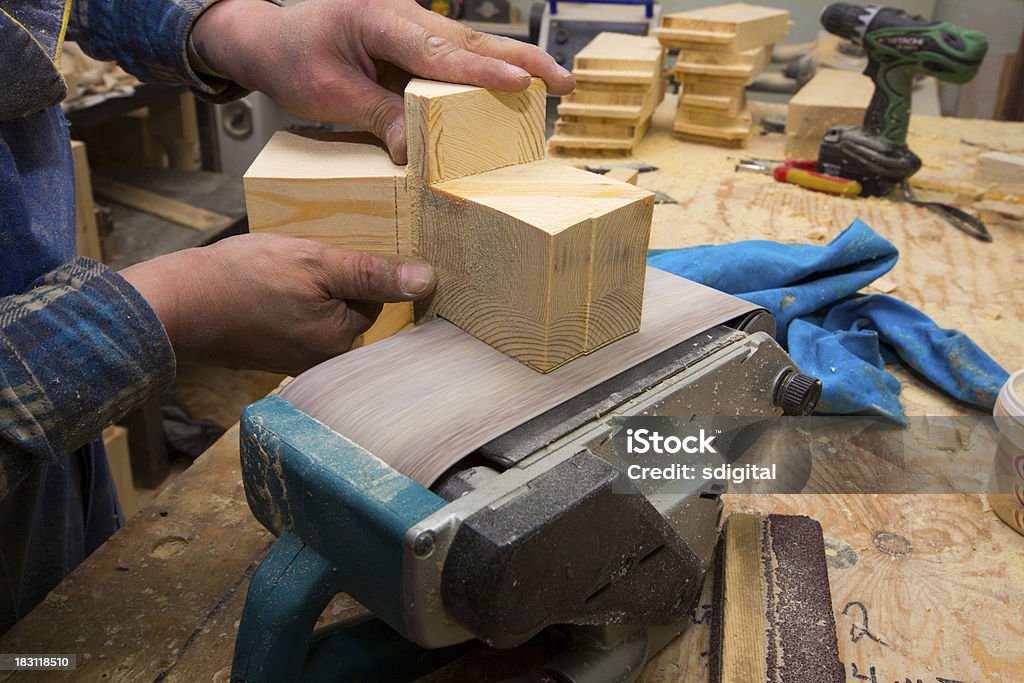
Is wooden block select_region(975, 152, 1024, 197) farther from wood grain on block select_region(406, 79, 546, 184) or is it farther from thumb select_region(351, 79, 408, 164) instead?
thumb select_region(351, 79, 408, 164)

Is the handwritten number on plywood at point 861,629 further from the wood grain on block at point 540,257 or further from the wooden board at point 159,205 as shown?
the wooden board at point 159,205

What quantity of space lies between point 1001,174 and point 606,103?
3.45 feet

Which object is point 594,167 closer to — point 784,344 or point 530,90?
point 784,344

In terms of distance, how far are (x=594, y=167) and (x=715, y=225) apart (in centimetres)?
45

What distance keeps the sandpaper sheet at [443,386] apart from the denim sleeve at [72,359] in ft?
0.51

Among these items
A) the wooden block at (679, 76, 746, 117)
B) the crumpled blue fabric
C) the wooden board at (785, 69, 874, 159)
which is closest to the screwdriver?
the wooden board at (785, 69, 874, 159)

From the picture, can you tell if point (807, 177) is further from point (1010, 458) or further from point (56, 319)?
point (56, 319)

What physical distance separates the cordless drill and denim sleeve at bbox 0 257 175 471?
1923 millimetres

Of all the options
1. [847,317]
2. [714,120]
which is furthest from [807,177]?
[847,317]

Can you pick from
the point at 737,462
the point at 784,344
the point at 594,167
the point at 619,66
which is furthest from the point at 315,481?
the point at 619,66

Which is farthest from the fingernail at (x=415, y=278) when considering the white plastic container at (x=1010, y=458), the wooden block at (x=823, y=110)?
the wooden block at (x=823, y=110)

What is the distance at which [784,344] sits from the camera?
4.94 ft

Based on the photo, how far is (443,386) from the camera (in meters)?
0.90

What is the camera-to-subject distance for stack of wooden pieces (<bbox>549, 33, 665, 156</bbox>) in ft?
7.64
